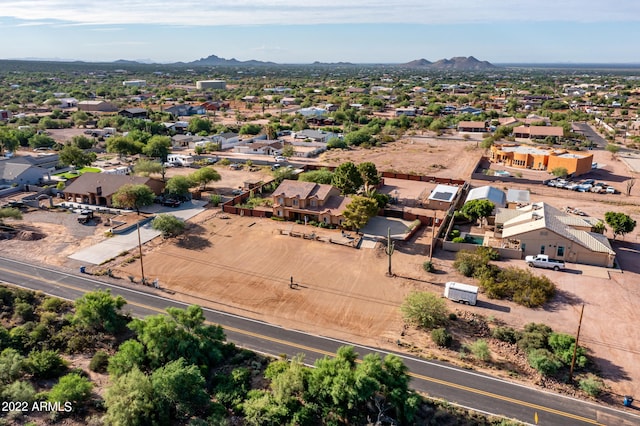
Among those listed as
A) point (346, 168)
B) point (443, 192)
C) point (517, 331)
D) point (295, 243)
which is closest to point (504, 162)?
point (443, 192)

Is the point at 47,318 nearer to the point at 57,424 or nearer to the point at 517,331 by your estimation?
the point at 57,424

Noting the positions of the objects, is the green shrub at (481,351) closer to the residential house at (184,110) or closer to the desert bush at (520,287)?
the desert bush at (520,287)

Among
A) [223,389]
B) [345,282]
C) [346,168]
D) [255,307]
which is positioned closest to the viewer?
[223,389]

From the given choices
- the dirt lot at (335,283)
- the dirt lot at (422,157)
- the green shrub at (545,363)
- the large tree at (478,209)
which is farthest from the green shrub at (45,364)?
the dirt lot at (422,157)

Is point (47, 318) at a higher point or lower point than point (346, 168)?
lower

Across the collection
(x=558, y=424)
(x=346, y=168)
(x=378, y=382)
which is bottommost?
(x=558, y=424)

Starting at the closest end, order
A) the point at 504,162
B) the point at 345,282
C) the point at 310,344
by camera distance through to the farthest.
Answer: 1. the point at 310,344
2. the point at 345,282
3. the point at 504,162
